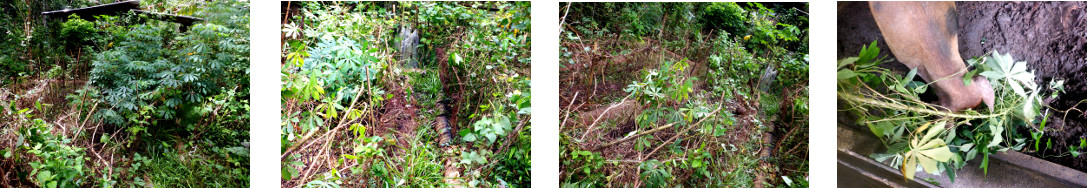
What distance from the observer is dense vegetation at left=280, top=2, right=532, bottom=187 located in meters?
1.74

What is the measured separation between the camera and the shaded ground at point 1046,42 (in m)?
1.60

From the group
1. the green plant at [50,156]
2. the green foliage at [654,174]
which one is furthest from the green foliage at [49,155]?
the green foliage at [654,174]

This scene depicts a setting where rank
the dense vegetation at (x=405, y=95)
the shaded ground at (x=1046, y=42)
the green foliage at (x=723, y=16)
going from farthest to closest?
the green foliage at (x=723, y=16) < the dense vegetation at (x=405, y=95) < the shaded ground at (x=1046, y=42)

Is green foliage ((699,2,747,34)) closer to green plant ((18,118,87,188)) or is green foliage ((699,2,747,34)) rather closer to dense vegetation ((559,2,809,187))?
dense vegetation ((559,2,809,187))

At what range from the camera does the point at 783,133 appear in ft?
6.21

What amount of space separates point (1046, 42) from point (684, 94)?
1158mm

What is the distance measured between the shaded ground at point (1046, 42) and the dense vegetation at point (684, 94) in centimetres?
51

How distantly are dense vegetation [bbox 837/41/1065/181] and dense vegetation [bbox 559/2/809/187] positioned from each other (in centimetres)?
23

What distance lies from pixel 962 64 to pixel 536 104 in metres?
1.42

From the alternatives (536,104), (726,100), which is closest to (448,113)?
(536,104)

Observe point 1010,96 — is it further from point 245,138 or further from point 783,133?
point 245,138

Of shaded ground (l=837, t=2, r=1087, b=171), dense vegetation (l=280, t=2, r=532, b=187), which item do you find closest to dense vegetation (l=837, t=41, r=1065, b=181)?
shaded ground (l=837, t=2, r=1087, b=171)

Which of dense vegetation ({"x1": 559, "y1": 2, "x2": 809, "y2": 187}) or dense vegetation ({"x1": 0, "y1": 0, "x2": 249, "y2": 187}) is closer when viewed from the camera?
dense vegetation ({"x1": 0, "y1": 0, "x2": 249, "y2": 187})

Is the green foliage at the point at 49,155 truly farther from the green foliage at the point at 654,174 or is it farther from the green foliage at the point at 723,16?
the green foliage at the point at 723,16
